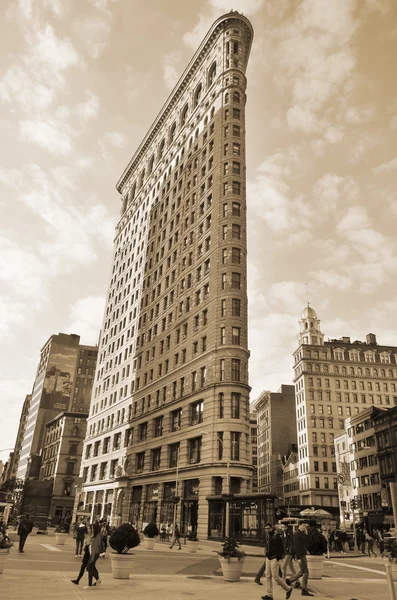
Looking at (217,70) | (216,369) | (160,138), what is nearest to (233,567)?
(216,369)

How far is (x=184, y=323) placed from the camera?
61125 mm

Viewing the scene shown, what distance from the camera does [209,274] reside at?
57.7 meters

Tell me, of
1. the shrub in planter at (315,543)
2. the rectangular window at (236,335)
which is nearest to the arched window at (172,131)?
the rectangular window at (236,335)

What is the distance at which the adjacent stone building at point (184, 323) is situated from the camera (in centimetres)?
4953

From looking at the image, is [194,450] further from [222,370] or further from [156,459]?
[156,459]

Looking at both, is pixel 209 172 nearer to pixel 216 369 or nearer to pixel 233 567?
pixel 216 369

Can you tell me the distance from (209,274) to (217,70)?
38644 mm

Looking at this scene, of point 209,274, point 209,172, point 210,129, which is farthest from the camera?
point 210,129

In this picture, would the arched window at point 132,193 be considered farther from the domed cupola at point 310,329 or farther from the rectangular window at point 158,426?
the domed cupola at point 310,329

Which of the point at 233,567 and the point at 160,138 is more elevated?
the point at 160,138

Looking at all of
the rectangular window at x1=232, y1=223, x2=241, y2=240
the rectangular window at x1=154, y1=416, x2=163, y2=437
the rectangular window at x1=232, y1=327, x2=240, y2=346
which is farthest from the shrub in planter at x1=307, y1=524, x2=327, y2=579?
the rectangular window at x1=154, y1=416, x2=163, y2=437

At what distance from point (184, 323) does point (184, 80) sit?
50.5 metres

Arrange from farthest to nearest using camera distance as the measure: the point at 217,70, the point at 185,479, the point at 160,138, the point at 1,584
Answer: the point at 160,138, the point at 217,70, the point at 185,479, the point at 1,584

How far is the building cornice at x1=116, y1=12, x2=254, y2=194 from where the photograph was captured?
253ft
